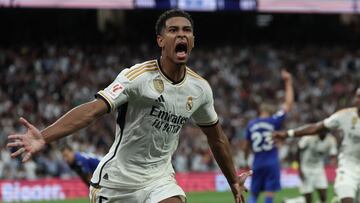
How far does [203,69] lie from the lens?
29.7 metres

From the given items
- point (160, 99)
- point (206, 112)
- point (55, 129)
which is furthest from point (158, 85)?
point (55, 129)

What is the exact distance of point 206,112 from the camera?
283 inches

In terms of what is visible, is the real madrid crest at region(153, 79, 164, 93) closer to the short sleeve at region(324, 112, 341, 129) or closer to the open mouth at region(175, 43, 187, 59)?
the open mouth at region(175, 43, 187, 59)

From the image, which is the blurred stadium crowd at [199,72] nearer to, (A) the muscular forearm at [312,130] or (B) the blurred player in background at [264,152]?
(B) the blurred player in background at [264,152]

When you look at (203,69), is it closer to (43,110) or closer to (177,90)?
(43,110)

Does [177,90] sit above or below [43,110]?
above

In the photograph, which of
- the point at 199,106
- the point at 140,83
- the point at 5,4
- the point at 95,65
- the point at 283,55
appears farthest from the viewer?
the point at 283,55

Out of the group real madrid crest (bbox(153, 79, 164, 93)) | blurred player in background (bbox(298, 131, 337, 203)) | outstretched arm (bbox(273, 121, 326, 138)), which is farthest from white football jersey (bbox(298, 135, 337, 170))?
real madrid crest (bbox(153, 79, 164, 93))

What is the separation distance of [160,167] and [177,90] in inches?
25.4

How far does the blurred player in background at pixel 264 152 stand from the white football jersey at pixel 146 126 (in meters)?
7.80

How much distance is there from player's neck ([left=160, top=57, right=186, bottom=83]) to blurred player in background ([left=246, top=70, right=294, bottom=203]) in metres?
7.92

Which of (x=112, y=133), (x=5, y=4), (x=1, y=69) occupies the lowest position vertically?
(x=112, y=133)

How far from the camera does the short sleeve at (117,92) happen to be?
6285mm

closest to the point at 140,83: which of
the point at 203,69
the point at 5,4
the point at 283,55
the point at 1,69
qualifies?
the point at 5,4
